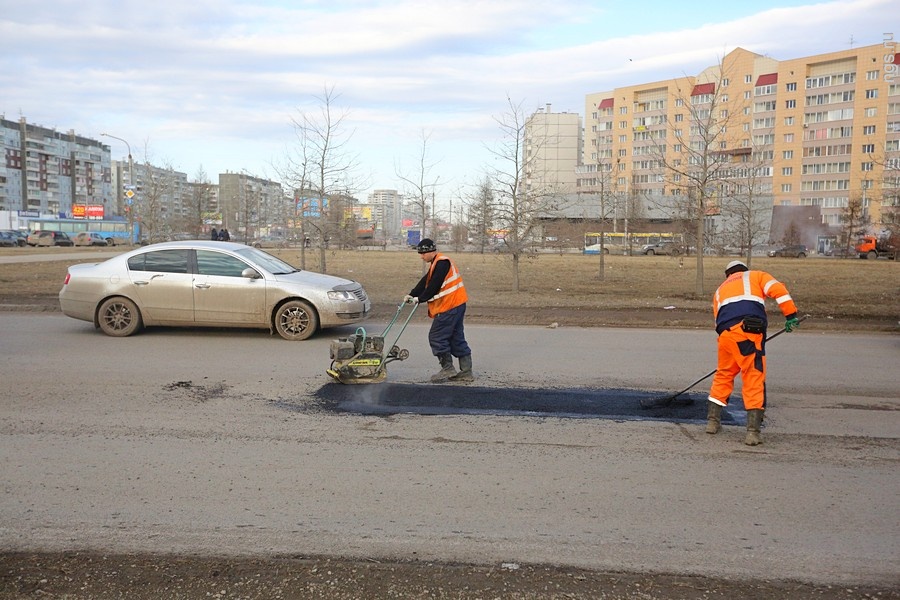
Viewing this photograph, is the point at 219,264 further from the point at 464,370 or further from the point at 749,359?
the point at 749,359

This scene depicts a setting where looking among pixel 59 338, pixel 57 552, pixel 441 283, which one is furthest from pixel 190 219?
pixel 57 552

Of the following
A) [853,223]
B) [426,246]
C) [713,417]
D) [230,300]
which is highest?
[853,223]

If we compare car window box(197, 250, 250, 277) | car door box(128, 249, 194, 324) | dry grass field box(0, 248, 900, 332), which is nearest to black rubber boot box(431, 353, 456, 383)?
car window box(197, 250, 250, 277)

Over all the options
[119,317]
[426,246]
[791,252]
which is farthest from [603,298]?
[791,252]

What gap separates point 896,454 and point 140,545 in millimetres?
5446

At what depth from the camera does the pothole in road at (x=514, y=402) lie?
6883 mm

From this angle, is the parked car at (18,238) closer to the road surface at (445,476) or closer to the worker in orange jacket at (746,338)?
the road surface at (445,476)

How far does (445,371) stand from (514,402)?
1.26 m

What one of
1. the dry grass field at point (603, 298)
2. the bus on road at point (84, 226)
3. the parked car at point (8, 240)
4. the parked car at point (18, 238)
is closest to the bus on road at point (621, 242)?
the dry grass field at point (603, 298)

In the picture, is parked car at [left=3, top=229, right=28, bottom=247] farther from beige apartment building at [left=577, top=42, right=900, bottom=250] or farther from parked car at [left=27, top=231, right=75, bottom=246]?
beige apartment building at [left=577, top=42, right=900, bottom=250]

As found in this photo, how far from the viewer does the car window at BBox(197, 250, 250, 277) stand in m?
11.3

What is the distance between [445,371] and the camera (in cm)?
831

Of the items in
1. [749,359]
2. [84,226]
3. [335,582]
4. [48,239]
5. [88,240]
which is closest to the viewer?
[335,582]

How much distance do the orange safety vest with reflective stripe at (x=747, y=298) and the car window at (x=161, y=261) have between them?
8241mm
